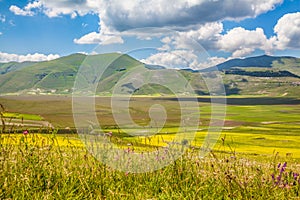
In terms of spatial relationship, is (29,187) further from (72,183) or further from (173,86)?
(173,86)

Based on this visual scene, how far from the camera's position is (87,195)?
5688mm

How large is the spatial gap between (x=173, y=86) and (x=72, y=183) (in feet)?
16.7

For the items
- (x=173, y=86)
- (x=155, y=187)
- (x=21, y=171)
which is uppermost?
(x=173, y=86)

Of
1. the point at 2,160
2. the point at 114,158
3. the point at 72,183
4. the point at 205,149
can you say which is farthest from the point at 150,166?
the point at 2,160

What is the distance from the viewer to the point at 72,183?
19.7 ft

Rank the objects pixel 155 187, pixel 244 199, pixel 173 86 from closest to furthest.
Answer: pixel 244 199
pixel 155 187
pixel 173 86

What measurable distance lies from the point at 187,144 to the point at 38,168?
3.46 metres

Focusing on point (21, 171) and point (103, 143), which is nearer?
point (21, 171)

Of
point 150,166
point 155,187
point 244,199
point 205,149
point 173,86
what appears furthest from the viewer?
point 173,86

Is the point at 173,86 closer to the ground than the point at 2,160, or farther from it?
farther from it

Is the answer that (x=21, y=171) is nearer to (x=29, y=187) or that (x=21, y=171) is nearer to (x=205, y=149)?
(x=29, y=187)

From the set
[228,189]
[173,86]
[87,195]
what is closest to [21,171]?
[87,195]

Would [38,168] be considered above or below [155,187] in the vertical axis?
above

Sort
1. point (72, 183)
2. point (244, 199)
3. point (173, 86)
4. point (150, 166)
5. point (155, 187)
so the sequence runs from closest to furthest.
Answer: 1. point (244, 199)
2. point (72, 183)
3. point (155, 187)
4. point (150, 166)
5. point (173, 86)
